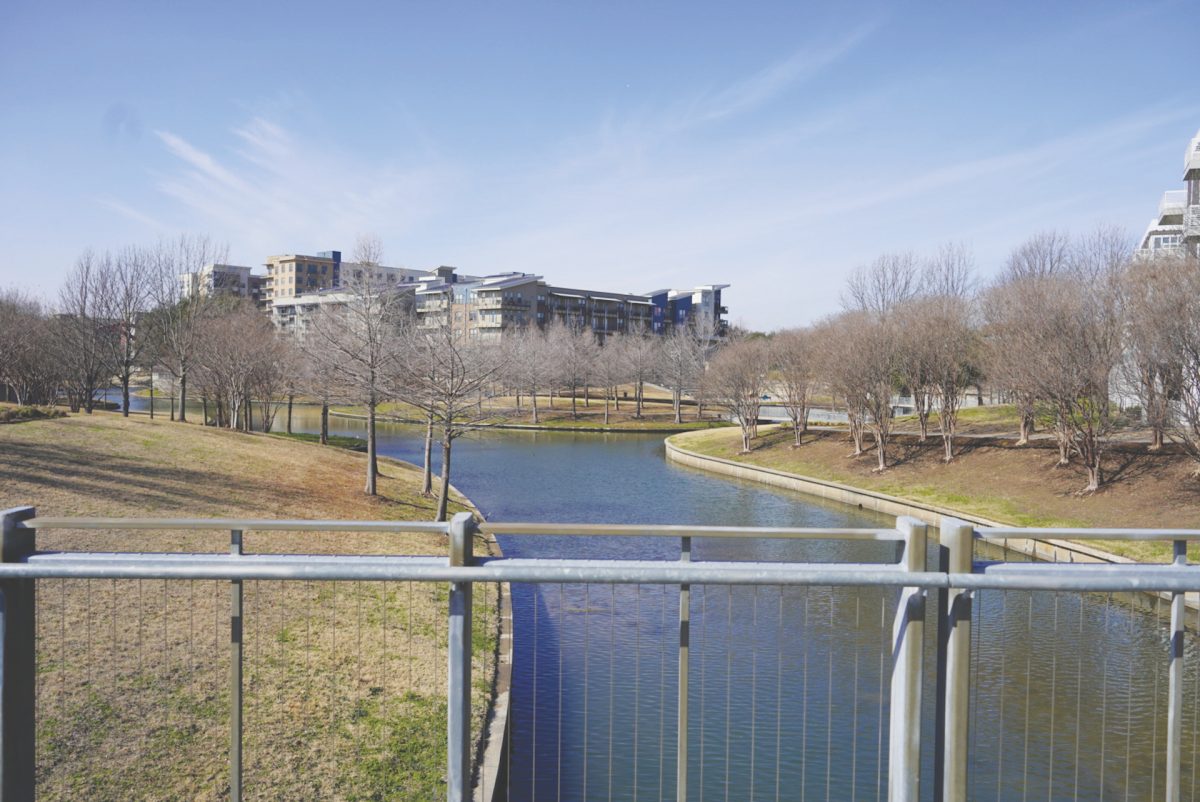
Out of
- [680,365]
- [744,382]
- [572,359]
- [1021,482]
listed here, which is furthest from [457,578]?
[572,359]

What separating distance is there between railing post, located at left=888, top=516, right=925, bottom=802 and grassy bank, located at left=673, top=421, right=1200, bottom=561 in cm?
1948

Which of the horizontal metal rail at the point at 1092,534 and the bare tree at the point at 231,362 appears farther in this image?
the bare tree at the point at 231,362

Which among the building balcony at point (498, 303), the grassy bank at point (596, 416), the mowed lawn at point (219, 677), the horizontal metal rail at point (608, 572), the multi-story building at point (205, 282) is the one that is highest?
the building balcony at point (498, 303)

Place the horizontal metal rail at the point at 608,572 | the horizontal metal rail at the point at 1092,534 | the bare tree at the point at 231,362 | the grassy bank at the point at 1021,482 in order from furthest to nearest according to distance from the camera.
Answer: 1. the bare tree at the point at 231,362
2. the grassy bank at the point at 1021,482
3. the horizontal metal rail at the point at 1092,534
4. the horizontal metal rail at the point at 608,572

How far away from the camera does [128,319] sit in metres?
37.7

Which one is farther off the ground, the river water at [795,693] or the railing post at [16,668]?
the railing post at [16,668]

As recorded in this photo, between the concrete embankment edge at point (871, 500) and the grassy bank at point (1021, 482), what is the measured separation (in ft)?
2.17

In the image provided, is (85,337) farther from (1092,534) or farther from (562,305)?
(562,305)

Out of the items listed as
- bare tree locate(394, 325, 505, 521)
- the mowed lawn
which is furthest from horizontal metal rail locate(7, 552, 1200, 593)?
bare tree locate(394, 325, 505, 521)

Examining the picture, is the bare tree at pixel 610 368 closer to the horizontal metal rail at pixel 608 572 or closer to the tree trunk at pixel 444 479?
the tree trunk at pixel 444 479

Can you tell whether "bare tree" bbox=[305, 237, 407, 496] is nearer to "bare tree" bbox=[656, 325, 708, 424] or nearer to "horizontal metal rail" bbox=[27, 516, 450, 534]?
"horizontal metal rail" bbox=[27, 516, 450, 534]

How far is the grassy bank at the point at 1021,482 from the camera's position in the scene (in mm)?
24609

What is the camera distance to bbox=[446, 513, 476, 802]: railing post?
3.20 m

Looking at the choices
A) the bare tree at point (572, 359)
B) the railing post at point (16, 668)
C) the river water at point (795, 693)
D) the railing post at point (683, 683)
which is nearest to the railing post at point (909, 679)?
the railing post at point (683, 683)
